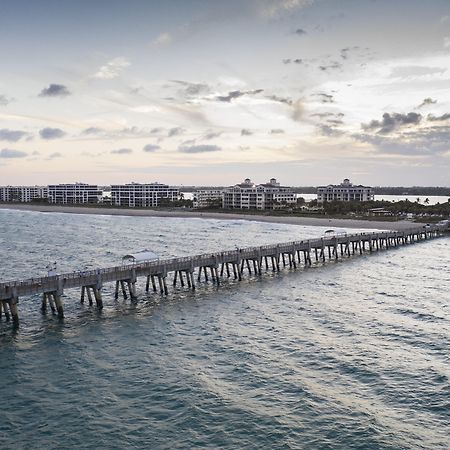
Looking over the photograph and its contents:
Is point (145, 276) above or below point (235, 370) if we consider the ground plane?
above

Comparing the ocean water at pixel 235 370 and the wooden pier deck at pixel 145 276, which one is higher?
the wooden pier deck at pixel 145 276

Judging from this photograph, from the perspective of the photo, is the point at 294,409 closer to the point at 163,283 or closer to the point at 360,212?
the point at 163,283

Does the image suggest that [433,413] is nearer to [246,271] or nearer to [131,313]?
[131,313]

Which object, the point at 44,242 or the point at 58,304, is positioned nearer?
the point at 58,304

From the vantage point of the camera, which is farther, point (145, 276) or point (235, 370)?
point (145, 276)

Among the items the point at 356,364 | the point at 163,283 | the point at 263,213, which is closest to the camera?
the point at 356,364

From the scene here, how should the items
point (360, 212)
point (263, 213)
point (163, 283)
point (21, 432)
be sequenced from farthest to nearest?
point (263, 213) < point (360, 212) < point (163, 283) < point (21, 432)

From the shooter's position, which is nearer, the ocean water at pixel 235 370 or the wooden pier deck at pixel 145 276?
the ocean water at pixel 235 370

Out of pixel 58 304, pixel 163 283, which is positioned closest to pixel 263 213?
pixel 163 283
